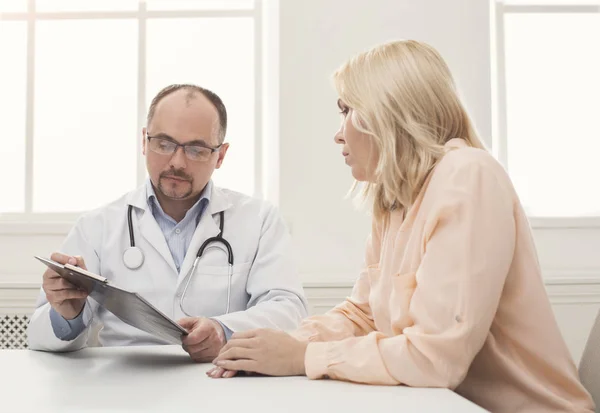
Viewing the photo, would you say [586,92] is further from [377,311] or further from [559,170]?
[377,311]

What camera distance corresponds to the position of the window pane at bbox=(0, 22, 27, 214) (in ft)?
10.5

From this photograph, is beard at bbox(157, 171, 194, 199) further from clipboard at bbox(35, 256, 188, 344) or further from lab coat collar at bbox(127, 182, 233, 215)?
clipboard at bbox(35, 256, 188, 344)

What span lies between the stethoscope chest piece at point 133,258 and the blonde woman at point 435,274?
2.50 feet

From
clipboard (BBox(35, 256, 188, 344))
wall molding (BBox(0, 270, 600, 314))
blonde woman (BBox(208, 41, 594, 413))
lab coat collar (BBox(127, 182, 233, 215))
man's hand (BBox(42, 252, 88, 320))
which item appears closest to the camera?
blonde woman (BBox(208, 41, 594, 413))

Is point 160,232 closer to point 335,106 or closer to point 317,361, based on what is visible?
point 317,361

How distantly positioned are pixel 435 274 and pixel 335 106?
191cm

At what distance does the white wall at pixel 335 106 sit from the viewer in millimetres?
2863

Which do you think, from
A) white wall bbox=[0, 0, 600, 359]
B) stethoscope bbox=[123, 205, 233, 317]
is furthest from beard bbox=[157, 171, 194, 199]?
white wall bbox=[0, 0, 600, 359]

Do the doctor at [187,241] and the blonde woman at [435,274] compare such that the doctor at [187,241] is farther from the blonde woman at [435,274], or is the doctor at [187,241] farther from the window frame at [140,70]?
the window frame at [140,70]

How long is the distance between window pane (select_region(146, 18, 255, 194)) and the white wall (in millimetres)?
335

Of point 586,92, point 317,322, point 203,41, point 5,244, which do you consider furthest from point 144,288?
point 586,92

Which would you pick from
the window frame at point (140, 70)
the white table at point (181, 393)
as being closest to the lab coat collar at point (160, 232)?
the white table at point (181, 393)

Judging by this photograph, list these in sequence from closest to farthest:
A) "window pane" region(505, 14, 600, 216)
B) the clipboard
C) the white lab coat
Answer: the clipboard, the white lab coat, "window pane" region(505, 14, 600, 216)

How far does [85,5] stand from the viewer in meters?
3.23
